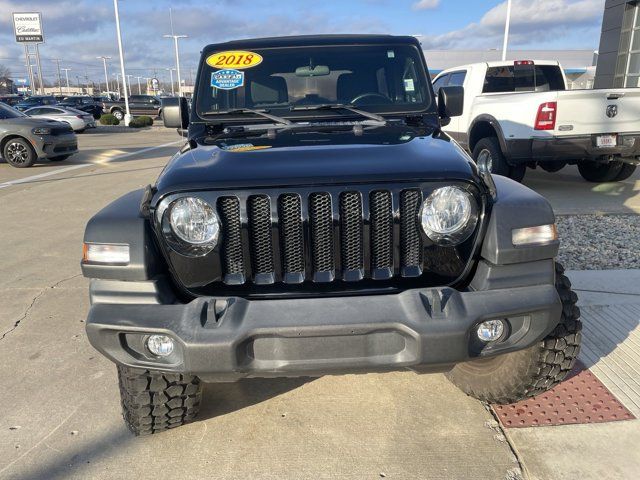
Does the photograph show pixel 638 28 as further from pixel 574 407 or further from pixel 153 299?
pixel 153 299

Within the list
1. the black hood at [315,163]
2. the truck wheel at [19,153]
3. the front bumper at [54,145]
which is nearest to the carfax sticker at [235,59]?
the black hood at [315,163]

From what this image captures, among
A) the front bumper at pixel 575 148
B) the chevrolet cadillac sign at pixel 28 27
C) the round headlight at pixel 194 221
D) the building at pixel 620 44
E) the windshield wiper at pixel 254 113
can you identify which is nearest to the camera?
the round headlight at pixel 194 221

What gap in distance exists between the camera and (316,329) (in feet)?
6.47

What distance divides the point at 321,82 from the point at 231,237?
1.66 meters

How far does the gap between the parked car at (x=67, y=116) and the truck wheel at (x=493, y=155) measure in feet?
60.9

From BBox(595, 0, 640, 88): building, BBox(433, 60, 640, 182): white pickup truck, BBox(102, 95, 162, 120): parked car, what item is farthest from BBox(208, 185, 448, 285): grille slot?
BBox(102, 95, 162, 120): parked car

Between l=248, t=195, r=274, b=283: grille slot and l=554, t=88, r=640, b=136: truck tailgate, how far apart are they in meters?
5.76

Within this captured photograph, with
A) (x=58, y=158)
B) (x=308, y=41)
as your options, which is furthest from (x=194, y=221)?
(x=58, y=158)

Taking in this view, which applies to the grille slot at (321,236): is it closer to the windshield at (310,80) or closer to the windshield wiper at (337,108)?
the windshield wiper at (337,108)

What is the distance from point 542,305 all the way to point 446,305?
40 cm

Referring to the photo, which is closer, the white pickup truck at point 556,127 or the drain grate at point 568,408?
the drain grate at point 568,408

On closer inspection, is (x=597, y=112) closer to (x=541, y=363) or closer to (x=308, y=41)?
(x=308, y=41)

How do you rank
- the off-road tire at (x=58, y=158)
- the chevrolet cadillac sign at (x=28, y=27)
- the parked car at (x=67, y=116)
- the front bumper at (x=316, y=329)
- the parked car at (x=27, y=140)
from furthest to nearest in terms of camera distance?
the chevrolet cadillac sign at (x=28, y=27), the parked car at (x=67, y=116), the off-road tire at (x=58, y=158), the parked car at (x=27, y=140), the front bumper at (x=316, y=329)

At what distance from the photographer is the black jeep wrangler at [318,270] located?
6.57ft
